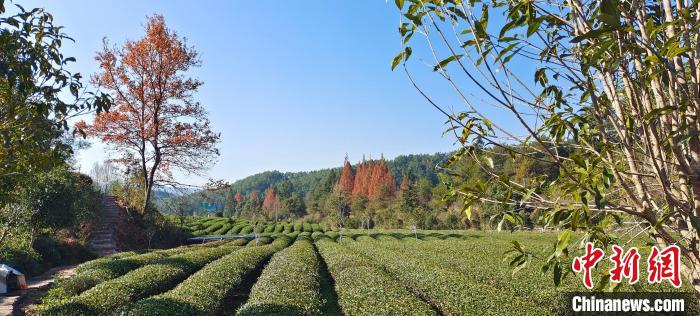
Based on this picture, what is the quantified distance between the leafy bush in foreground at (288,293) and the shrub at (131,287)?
9.14ft

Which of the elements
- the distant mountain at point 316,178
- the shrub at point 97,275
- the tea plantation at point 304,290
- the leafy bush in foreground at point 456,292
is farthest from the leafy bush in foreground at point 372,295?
the distant mountain at point 316,178

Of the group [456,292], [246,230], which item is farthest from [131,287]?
[246,230]

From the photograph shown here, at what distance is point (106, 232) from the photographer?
71.8ft

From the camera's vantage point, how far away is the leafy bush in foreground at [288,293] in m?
7.21

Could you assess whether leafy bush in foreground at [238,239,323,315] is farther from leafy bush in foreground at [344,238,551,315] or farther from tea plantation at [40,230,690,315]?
leafy bush in foreground at [344,238,551,315]

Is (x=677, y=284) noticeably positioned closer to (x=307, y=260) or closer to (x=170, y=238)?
(x=307, y=260)

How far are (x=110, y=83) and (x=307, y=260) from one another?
44.2ft

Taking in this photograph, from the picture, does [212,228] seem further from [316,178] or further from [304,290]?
[316,178]

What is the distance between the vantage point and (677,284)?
78.6 inches

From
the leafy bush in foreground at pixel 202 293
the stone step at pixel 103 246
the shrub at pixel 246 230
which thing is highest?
A: the leafy bush in foreground at pixel 202 293

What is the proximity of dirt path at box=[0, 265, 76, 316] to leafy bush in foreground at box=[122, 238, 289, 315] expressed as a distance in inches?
136

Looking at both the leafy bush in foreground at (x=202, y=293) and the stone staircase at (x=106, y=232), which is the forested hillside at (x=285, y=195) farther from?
the leafy bush in foreground at (x=202, y=293)

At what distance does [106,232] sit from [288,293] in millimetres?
17898

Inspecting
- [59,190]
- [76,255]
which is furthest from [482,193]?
[76,255]
